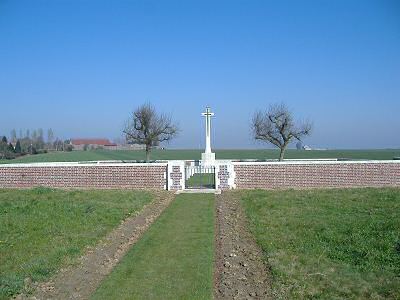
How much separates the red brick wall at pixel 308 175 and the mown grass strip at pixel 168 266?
1005 centimetres

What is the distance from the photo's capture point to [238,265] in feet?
25.6

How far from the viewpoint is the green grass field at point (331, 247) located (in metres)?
6.47

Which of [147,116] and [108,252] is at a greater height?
[147,116]

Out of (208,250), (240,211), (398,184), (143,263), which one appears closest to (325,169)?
(398,184)

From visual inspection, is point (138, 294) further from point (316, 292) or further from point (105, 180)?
point (105, 180)

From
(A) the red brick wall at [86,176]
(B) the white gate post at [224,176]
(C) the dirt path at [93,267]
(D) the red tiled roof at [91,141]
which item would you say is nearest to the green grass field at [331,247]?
(C) the dirt path at [93,267]

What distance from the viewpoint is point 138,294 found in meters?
6.18

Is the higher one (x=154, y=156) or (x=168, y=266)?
(x=154, y=156)

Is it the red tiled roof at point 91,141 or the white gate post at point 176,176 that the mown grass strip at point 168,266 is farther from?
the red tiled roof at point 91,141

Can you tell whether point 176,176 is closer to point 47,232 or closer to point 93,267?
point 47,232

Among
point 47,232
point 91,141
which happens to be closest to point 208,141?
point 47,232

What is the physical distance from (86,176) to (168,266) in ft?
51.3

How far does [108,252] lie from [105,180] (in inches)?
542

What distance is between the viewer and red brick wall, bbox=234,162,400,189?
22016 millimetres
